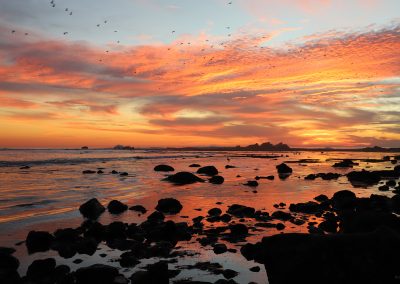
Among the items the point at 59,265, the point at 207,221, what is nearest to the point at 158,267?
the point at 59,265

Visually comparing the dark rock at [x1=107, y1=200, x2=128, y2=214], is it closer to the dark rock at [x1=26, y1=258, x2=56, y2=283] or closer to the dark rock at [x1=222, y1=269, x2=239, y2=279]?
the dark rock at [x1=26, y1=258, x2=56, y2=283]

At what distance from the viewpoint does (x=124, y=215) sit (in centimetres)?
2066

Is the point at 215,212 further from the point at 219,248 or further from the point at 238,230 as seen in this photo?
the point at 219,248

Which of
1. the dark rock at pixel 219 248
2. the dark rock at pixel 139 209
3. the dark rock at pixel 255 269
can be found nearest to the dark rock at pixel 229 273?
the dark rock at pixel 255 269

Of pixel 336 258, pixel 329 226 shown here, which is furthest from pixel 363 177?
pixel 336 258

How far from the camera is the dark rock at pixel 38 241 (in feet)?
45.6

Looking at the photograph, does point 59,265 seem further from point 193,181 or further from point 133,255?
point 193,181

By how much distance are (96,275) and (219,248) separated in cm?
A: 493

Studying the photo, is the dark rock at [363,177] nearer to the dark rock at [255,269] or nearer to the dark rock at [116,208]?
the dark rock at [116,208]

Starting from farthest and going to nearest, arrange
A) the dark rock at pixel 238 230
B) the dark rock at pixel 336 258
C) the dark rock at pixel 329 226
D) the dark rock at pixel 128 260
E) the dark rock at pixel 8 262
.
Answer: the dark rock at pixel 329 226
the dark rock at pixel 238 230
the dark rock at pixel 128 260
the dark rock at pixel 8 262
the dark rock at pixel 336 258

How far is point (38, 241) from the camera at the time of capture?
1427cm

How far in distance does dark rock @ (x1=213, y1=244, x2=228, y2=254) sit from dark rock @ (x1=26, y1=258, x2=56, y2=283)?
572cm

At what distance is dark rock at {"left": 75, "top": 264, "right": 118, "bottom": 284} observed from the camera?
10.0m

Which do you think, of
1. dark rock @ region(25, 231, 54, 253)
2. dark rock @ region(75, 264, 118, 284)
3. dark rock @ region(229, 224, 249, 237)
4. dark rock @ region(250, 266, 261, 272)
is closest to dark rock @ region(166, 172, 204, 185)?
dark rock @ region(229, 224, 249, 237)
